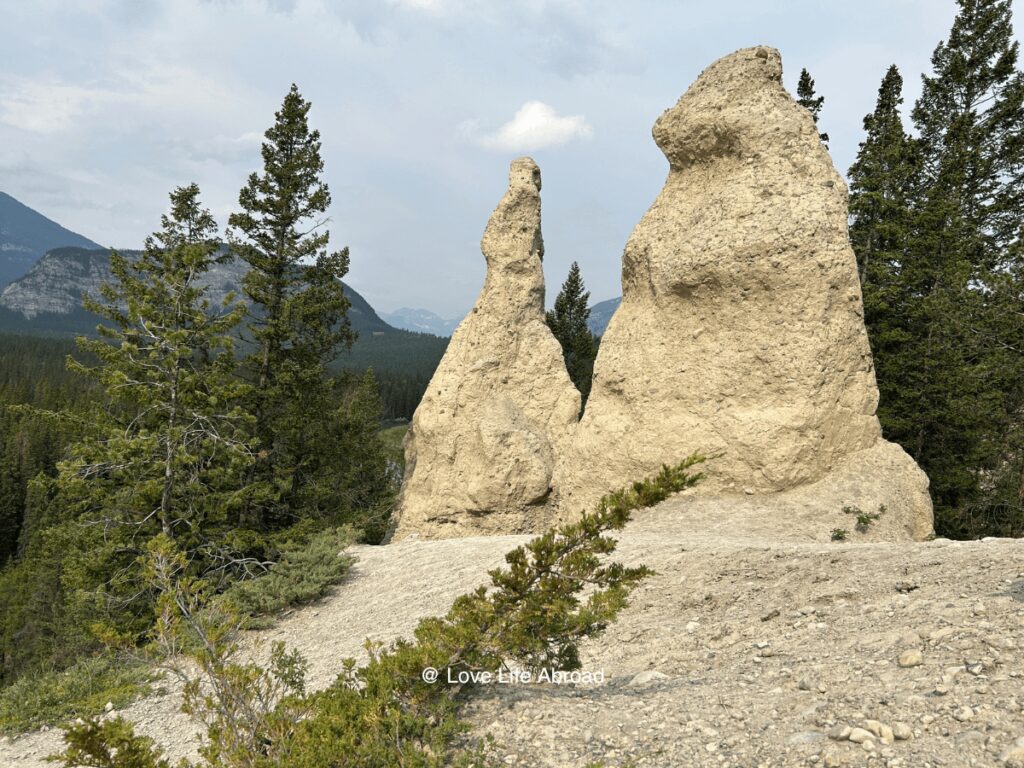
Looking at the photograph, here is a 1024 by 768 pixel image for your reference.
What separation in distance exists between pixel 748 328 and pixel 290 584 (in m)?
11.3

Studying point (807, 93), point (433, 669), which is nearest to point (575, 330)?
point (807, 93)

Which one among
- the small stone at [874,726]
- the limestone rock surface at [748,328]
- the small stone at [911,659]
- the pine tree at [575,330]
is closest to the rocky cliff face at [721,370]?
the limestone rock surface at [748,328]

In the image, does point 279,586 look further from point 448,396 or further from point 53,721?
point 448,396

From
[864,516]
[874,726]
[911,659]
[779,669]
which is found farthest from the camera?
[864,516]

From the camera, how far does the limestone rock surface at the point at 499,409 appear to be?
15.1 metres

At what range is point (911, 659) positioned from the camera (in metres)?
4.59

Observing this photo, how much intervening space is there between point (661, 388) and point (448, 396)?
595 cm

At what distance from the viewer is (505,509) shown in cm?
1508

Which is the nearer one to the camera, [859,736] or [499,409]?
[859,736]

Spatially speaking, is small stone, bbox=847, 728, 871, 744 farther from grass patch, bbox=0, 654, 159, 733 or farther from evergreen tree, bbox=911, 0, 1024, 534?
evergreen tree, bbox=911, 0, 1024, 534

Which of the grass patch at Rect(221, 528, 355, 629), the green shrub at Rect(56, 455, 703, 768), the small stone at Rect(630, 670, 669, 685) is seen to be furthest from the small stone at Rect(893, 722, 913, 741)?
the grass patch at Rect(221, 528, 355, 629)

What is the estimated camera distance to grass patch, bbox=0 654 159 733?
7.81 m

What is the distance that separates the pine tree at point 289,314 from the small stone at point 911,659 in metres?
15.4

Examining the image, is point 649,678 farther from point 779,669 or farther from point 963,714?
point 963,714
